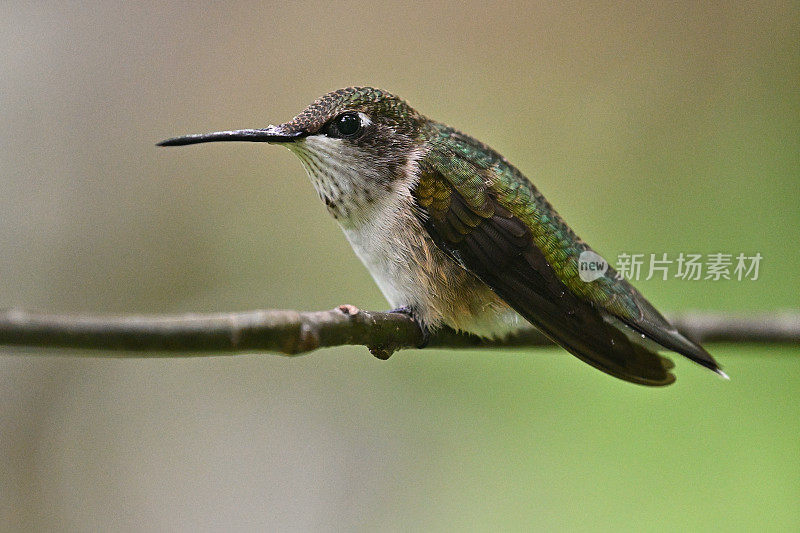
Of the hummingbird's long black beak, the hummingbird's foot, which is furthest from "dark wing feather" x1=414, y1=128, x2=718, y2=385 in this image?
the hummingbird's long black beak

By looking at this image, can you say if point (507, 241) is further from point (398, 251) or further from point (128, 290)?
point (128, 290)

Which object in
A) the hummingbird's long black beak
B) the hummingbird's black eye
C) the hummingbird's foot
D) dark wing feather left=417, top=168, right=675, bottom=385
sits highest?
the hummingbird's black eye

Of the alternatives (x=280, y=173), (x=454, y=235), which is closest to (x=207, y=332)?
(x=454, y=235)

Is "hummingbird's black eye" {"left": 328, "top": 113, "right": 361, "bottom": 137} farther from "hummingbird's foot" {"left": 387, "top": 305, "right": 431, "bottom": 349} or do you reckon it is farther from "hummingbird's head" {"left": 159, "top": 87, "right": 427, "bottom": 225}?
"hummingbird's foot" {"left": 387, "top": 305, "right": 431, "bottom": 349}

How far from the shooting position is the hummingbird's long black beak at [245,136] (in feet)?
4.50

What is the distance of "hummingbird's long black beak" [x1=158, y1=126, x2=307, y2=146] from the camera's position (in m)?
1.37

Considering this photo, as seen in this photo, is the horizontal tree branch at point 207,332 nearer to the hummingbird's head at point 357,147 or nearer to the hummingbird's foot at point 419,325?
the hummingbird's foot at point 419,325

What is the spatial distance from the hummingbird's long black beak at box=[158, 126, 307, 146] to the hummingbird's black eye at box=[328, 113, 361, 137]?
0.34ft

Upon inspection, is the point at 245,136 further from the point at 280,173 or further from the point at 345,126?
the point at 280,173

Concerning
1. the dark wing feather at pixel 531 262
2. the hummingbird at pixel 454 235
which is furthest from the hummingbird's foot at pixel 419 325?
the dark wing feather at pixel 531 262

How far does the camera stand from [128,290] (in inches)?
142

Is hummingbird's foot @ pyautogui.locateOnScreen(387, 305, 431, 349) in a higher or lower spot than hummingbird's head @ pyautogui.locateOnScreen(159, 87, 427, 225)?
lower

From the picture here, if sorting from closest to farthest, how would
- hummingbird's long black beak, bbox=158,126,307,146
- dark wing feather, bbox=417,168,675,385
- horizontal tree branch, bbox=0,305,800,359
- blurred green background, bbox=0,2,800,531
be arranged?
horizontal tree branch, bbox=0,305,800,359 < hummingbird's long black beak, bbox=158,126,307,146 < dark wing feather, bbox=417,168,675,385 < blurred green background, bbox=0,2,800,531

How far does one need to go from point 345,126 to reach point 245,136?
299mm
